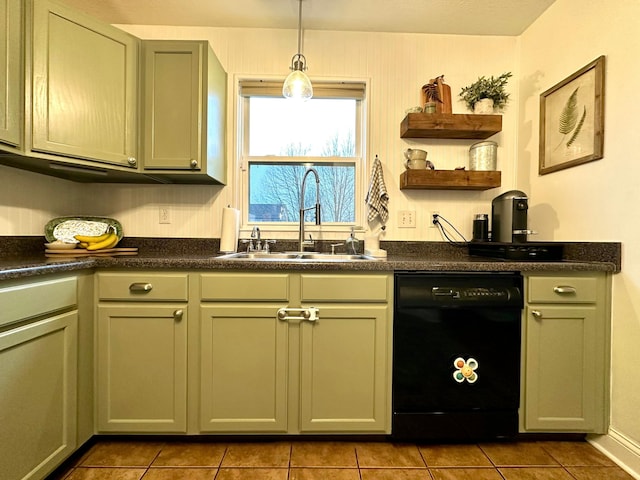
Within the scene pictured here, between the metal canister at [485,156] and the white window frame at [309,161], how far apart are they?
0.69 meters

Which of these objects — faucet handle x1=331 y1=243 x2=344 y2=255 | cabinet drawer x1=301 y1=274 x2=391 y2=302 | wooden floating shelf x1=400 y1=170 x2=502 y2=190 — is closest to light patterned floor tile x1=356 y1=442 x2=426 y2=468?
cabinet drawer x1=301 y1=274 x2=391 y2=302

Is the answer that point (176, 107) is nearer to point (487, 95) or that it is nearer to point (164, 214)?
point (164, 214)

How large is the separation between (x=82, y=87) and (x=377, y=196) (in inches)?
64.7

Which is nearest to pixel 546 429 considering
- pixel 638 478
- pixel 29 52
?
pixel 638 478

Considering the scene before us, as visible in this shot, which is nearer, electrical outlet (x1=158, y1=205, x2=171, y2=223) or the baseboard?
the baseboard

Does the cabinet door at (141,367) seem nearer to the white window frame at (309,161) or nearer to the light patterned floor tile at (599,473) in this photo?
the white window frame at (309,161)

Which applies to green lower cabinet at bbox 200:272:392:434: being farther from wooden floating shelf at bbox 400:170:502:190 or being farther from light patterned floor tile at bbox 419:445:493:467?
wooden floating shelf at bbox 400:170:502:190

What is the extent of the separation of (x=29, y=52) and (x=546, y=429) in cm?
286

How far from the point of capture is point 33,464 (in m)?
1.19

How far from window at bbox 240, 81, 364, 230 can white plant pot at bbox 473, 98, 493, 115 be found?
28.8 inches

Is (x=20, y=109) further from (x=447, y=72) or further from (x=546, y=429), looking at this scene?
(x=546, y=429)

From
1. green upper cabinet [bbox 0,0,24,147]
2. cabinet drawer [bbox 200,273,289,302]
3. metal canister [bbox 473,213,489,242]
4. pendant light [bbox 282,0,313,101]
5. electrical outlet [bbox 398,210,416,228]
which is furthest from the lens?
electrical outlet [bbox 398,210,416,228]

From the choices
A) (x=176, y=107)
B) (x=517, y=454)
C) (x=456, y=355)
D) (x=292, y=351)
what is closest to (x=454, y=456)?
(x=517, y=454)

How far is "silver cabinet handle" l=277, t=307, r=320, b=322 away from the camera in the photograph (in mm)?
1488
